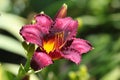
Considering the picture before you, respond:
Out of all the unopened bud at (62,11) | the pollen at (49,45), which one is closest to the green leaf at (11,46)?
the pollen at (49,45)

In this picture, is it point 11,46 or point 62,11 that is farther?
point 11,46

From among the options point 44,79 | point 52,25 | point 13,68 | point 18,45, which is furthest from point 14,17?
point 52,25

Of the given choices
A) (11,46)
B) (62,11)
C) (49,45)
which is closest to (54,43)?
(49,45)

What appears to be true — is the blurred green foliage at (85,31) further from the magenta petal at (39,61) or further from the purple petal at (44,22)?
the magenta petal at (39,61)

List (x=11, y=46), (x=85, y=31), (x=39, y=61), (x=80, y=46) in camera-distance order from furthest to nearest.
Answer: (x=85, y=31), (x=11, y=46), (x=80, y=46), (x=39, y=61)

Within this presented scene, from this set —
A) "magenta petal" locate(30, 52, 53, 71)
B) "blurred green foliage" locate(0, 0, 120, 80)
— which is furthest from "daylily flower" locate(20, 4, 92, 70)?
"blurred green foliage" locate(0, 0, 120, 80)

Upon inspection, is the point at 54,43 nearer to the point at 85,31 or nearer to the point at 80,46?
the point at 80,46

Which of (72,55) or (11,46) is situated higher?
(11,46)
